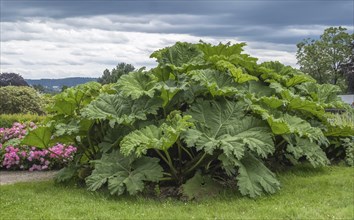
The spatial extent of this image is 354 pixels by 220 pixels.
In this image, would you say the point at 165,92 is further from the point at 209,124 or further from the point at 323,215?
the point at 323,215

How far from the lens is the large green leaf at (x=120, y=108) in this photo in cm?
618

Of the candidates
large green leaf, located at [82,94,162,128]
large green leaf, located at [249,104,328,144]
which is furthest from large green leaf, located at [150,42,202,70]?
large green leaf, located at [249,104,328,144]

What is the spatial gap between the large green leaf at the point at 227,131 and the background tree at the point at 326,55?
39096mm

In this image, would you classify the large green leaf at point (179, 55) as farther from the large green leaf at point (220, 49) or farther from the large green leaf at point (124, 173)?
the large green leaf at point (124, 173)

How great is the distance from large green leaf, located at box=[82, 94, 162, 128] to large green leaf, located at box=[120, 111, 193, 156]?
343 mm

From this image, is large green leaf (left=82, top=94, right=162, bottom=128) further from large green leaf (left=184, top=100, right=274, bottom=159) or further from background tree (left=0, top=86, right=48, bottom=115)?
background tree (left=0, top=86, right=48, bottom=115)

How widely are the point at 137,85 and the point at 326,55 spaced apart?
134 ft

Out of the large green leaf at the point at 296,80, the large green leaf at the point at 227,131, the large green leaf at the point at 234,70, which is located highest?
the large green leaf at the point at 234,70

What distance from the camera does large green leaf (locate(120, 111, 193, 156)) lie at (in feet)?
18.4

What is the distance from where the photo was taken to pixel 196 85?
261 inches

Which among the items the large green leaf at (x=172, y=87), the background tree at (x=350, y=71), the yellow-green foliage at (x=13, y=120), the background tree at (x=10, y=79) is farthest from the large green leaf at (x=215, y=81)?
the background tree at (x=350, y=71)

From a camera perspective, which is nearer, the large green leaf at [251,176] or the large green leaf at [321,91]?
the large green leaf at [251,176]

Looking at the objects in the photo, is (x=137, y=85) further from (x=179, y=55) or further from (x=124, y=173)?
(x=124, y=173)

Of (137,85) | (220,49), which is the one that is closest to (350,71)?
(220,49)
